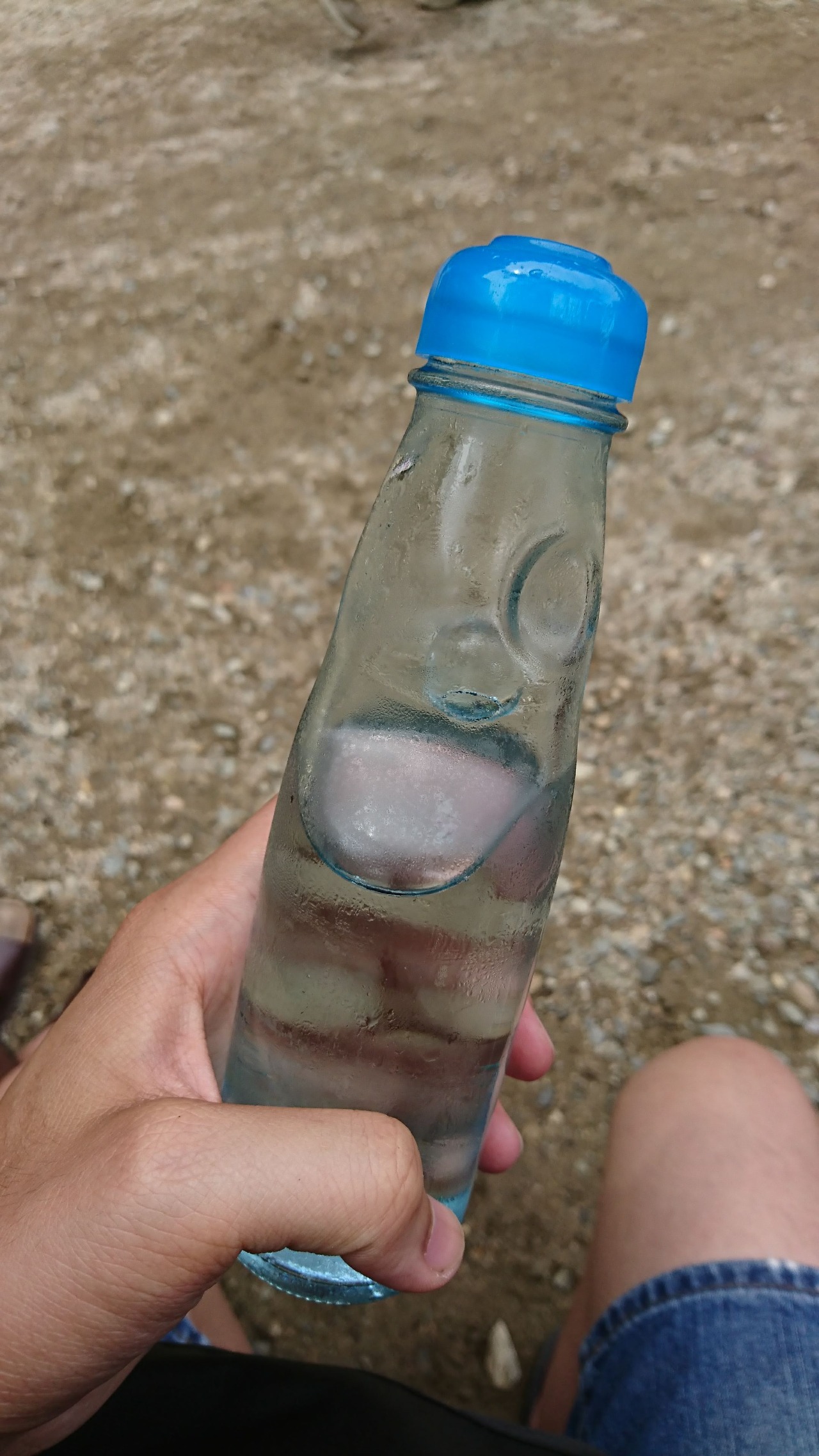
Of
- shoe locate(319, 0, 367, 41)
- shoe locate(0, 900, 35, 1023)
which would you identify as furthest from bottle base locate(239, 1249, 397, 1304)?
shoe locate(319, 0, 367, 41)

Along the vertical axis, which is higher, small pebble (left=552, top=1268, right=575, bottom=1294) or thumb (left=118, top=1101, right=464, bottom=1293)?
thumb (left=118, top=1101, right=464, bottom=1293)

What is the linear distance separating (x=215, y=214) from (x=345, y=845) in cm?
320

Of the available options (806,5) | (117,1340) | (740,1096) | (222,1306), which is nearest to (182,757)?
(222,1306)

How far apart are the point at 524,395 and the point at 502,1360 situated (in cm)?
200

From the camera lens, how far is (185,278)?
3.45 metres

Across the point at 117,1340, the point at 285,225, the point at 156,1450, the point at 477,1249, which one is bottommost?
the point at 477,1249

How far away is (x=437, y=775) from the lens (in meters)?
1.12

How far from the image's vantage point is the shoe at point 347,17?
3.92m

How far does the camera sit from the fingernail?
1.14 meters

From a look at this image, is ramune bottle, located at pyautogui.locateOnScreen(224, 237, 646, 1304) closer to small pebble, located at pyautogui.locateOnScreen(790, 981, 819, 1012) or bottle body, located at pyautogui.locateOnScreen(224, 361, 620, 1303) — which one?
bottle body, located at pyautogui.locateOnScreen(224, 361, 620, 1303)

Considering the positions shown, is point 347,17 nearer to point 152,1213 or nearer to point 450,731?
point 450,731

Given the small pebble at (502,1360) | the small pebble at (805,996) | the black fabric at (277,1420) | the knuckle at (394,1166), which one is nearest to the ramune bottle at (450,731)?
the knuckle at (394,1166)

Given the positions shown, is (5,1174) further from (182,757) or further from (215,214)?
(215,214)

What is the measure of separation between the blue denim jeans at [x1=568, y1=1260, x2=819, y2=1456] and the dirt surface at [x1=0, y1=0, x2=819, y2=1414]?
0.65 m
